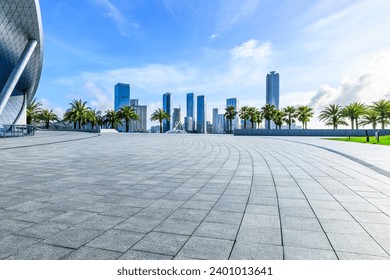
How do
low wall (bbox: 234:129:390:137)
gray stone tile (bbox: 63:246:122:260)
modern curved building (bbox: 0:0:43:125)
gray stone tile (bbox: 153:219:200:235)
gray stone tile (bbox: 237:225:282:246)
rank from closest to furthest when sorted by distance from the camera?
gray stone tile (bbox: 63:246:122:260) < gray stone tile (bbox: 237:225:282:246) < gray stone tile (bbox: 153:219:200:235) < modern curved building (bbox: 0:0:43:125) < low wall (bbox: 234:129:390:137)

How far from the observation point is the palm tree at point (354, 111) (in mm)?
48188

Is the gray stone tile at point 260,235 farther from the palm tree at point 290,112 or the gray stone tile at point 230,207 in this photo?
the palm tree at point 290,112

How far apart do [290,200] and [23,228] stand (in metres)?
4.63

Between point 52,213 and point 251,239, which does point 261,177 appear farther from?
point 52,213

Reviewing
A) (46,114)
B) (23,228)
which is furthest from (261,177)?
(46,114)

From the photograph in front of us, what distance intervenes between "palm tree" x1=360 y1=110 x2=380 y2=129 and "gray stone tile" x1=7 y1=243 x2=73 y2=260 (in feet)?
191

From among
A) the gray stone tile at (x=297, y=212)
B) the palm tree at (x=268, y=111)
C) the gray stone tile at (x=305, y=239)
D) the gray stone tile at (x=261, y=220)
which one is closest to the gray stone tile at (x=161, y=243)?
the gray stone tile at (x=261, y=220)

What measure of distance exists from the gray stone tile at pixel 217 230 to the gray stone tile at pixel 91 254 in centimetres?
109

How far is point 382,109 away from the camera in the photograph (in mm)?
45125

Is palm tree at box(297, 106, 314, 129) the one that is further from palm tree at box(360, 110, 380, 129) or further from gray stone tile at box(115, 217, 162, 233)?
gray stone tile at box(115, 217, 162, 233)

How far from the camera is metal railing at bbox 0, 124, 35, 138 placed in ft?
81.7

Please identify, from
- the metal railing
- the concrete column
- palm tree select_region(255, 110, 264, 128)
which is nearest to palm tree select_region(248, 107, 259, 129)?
palm tree select_region(255, 110, 264, 128)

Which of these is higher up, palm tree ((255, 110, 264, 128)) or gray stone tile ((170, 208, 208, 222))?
palm tree ((255, 110, 264, 128))
